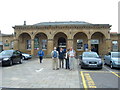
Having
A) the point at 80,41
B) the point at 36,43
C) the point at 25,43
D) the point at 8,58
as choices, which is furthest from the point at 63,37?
the point at 8,58

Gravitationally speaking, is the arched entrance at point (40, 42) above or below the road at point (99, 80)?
above

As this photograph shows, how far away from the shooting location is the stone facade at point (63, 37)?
2256cm

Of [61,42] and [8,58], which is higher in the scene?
[61,42]

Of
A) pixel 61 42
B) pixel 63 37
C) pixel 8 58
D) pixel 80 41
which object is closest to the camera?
pixel 8 58

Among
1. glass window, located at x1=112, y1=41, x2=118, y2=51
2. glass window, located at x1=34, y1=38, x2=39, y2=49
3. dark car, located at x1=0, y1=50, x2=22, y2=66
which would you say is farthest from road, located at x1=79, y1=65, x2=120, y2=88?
glass window, located at x1=34, y1=38, x2=39, y2=49

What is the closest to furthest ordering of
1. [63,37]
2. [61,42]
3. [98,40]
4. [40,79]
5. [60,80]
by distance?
1. [60,80]
2. [40,79]
3. [98,40]
4. [63,37]
5. [61,42]

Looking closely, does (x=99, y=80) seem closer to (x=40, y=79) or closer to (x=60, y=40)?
(x=40, y=79)

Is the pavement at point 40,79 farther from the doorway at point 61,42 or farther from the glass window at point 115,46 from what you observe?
the glass window at point 115,46

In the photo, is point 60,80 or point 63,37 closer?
point 60,80

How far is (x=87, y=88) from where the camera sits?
5293mm

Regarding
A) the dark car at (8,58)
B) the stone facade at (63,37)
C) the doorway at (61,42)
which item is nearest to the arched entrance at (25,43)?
the stone facade at (63,37)

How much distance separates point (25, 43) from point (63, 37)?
8138mm

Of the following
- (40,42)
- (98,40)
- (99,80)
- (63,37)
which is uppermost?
(63,37)

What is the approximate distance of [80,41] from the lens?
80.1ft
